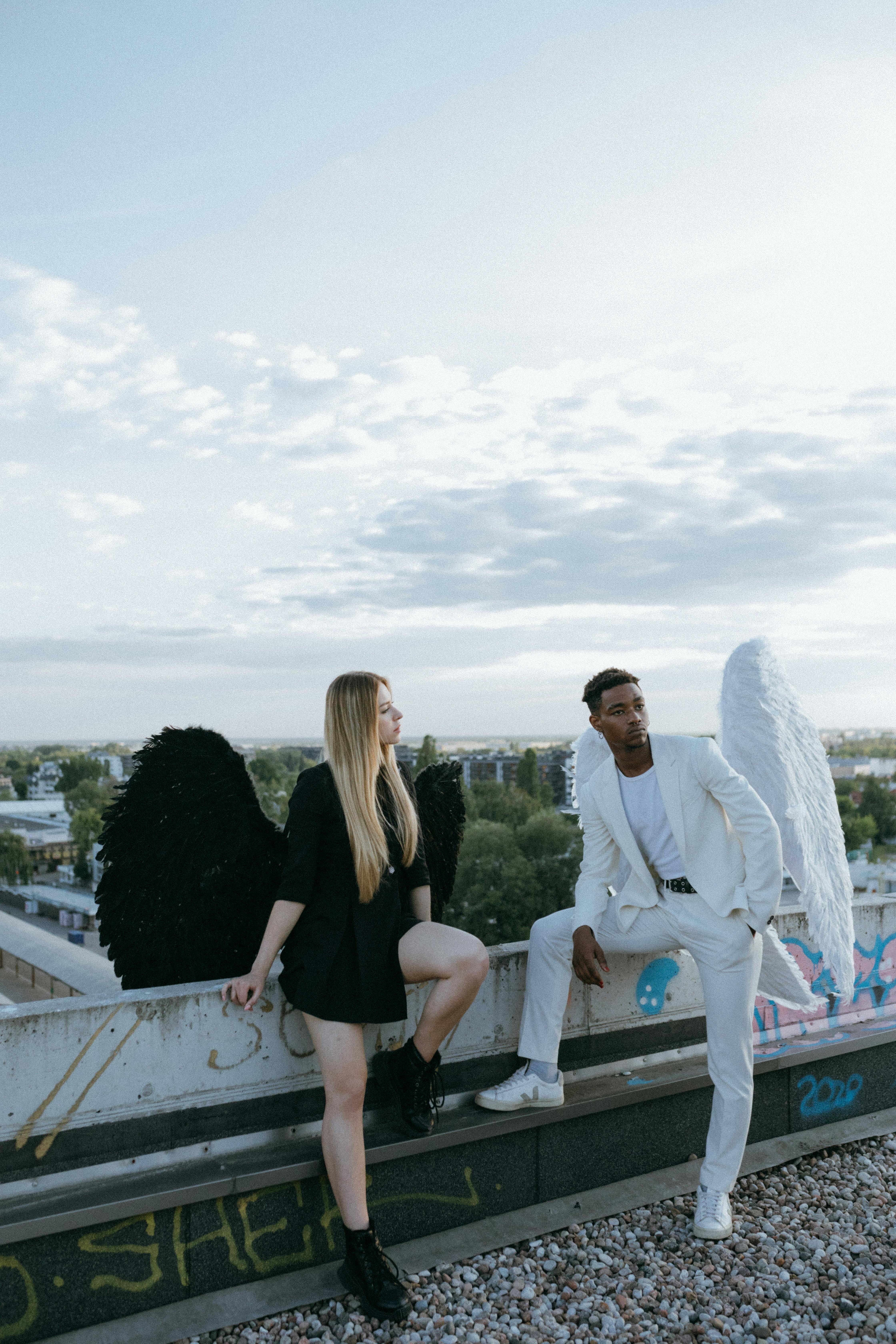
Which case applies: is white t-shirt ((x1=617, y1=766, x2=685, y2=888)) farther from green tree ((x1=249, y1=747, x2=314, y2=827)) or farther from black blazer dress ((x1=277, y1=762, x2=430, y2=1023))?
green tree ((x1=249, y1=747, x2=314, y2=827))

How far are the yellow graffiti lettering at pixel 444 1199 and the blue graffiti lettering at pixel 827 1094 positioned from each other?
1.79 metres

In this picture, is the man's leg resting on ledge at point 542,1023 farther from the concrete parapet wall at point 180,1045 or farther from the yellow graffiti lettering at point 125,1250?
the yellow graffiti lettering at point 125,1250

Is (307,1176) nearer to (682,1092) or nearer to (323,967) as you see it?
(323,967)

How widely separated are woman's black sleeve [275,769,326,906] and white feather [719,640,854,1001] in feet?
6.32

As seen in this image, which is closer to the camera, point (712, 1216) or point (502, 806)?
point (712, 1216)

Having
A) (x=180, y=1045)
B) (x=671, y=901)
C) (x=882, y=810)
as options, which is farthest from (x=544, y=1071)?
(x=882, y=810)

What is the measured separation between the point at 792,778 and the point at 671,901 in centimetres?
86

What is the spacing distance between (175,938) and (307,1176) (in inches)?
35.6

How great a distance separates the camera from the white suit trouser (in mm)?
3406

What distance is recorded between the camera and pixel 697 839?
3541mm

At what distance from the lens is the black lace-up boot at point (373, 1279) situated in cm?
276

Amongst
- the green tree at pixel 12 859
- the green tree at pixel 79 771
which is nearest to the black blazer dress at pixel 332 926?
the green tree at pixel 12 859

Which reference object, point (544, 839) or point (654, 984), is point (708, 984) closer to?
point (654, 984)

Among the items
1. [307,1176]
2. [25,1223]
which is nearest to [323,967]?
[307,1176]
